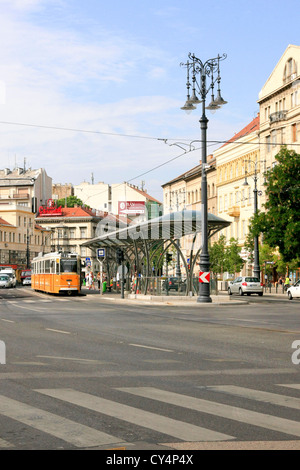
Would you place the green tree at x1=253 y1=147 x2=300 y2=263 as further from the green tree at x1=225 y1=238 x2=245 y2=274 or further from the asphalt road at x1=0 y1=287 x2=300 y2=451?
the asphalt road at x1=0 y1=287 x2=300 y2=451

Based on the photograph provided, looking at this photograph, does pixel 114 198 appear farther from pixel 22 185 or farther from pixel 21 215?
pixel 21 215

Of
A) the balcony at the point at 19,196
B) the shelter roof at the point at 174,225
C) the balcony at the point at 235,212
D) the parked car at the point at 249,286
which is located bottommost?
the parked car at the point at 249,286

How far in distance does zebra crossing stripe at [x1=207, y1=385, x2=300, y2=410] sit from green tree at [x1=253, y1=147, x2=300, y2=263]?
4191 centimetres

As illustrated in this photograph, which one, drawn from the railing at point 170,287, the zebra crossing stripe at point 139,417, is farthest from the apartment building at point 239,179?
the zebra crossing stripe at point 139,417

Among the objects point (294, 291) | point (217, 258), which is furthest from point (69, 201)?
point (294, 291)

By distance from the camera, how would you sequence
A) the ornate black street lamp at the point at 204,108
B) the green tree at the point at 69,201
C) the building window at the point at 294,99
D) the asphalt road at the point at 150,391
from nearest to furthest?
the asphalt road at the point at 150,391 → the ornate black street lamp at the point at 204,108 → the building window at the point at 294,99 → the green tree at the point at 69,201

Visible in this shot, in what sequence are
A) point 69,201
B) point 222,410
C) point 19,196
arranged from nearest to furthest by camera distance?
point 222,410 → point 19,196 → point 69,201

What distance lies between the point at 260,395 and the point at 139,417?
6.70 ft

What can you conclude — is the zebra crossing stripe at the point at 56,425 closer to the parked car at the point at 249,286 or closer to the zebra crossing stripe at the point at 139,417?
the zebra crossing stripe at the point at 139,417

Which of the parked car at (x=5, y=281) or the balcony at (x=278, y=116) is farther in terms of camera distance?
the parked car at (x=5, y=281)

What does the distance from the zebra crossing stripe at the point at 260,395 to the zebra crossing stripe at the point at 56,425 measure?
2.45 m

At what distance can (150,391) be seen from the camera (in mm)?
9367

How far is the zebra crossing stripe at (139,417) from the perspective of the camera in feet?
22.0

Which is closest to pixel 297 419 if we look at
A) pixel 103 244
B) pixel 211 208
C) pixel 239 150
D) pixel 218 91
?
pixel 218 91
